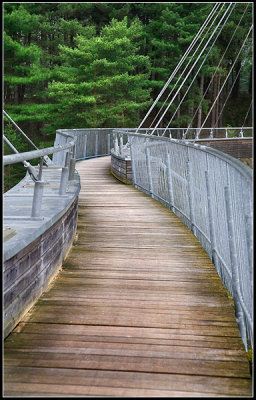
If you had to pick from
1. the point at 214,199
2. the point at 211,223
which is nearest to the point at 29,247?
the point at 214,199

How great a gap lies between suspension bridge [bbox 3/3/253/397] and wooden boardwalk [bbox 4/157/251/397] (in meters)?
0.01

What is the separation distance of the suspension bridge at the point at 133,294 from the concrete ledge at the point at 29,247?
1 cm

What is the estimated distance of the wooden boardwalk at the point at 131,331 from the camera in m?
3.43

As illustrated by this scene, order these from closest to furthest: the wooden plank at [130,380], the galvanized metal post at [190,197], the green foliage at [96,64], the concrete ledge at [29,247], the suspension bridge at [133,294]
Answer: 1. the wooden plank at [130,380]
2. the suspension bridge at [133,294]
3. the concrete ledge at [29,247]
4. the galvanized metal post at [190,197]
5. the green foliage at [96,64]

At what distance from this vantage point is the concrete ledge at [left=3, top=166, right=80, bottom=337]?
13.4 feet

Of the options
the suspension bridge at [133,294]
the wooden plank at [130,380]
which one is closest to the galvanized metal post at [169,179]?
the suspension bridge at [133,294]

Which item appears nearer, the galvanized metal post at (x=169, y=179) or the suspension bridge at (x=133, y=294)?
the suspension bridge at (x=133, y=294)

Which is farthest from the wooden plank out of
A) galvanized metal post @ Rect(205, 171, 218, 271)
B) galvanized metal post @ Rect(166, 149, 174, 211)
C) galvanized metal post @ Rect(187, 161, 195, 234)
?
galvanized metal post @ Rect(166, 149, 174, 211)

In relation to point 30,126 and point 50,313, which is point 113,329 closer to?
point 50,313

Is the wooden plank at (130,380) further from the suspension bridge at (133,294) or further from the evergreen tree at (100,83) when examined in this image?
the evergreen tree at (100,83)

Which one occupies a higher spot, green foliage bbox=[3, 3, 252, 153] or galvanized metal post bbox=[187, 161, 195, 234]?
green foliage bbox=[3, 3, 252, 153]

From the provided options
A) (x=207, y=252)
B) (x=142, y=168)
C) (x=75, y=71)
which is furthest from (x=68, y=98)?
(x=207, y=252)

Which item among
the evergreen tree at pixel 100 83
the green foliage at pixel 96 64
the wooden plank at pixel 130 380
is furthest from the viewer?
the green foliage at pixel 96 64

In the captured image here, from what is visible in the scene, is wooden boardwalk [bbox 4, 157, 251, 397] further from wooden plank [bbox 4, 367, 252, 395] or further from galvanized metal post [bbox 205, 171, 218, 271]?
galvanized metal post [bbox 205, 171, 218, 271]
